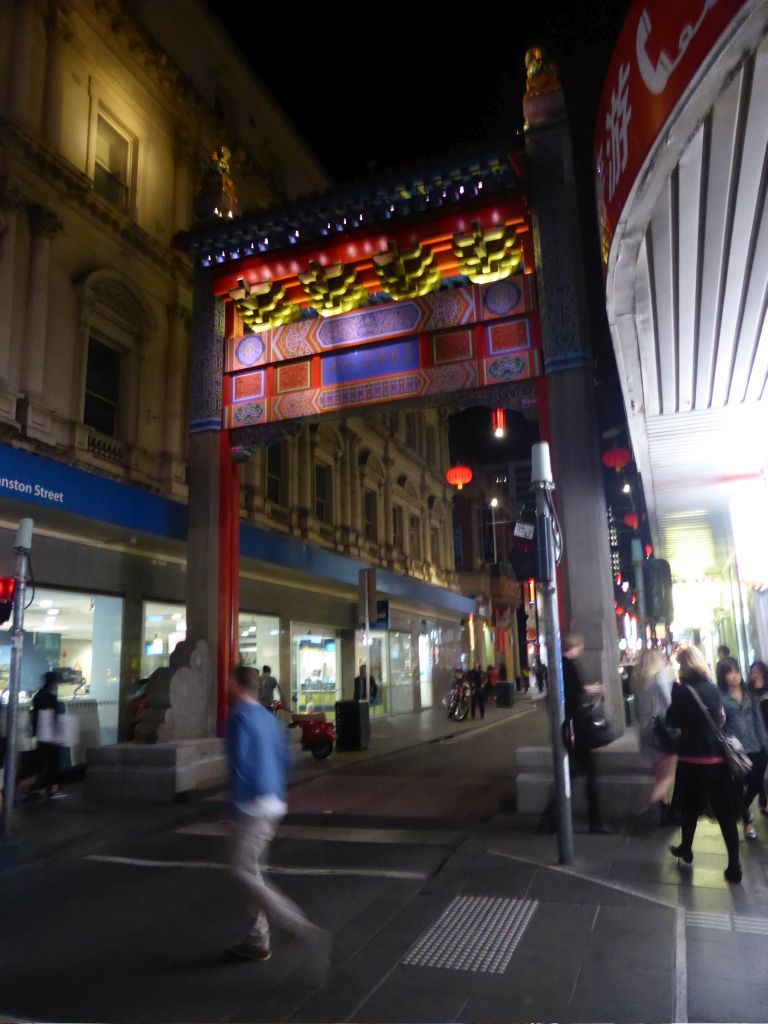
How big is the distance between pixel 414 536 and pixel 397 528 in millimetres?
2174

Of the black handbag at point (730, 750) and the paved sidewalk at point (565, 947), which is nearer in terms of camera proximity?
the paved sidewalk at point (565, 947)

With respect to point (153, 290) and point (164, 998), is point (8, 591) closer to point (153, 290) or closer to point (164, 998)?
point (164, 998)

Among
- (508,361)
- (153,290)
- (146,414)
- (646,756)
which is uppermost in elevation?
(153,290)

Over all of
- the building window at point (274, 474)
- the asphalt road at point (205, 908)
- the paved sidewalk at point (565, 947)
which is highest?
the building window at point (274, 474)

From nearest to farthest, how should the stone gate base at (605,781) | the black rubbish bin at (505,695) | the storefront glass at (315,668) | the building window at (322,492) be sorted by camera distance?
the stone gate base at (605,781)
the storefront glass at (315,668)
the building window at (322,492)
the black rubbish bin at (505,695)

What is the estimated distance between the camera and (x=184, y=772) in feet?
35.0

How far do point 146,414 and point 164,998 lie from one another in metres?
13.3

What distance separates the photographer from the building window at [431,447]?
34.8m

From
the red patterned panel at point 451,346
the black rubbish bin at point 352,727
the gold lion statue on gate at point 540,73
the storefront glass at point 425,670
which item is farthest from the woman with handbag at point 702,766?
the storefront glass at point 425,670

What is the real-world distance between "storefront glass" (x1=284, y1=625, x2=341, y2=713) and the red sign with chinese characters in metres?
17.8

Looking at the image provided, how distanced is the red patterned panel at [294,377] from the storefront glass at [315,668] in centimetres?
1030

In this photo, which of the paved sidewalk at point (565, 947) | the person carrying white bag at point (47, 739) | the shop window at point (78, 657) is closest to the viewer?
the paved sidewalk at point (565, 947)

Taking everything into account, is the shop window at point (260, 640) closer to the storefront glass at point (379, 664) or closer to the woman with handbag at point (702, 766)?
the storefront glass at point (379, 664)

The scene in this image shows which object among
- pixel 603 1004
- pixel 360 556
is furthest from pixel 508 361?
pixel 360 556
